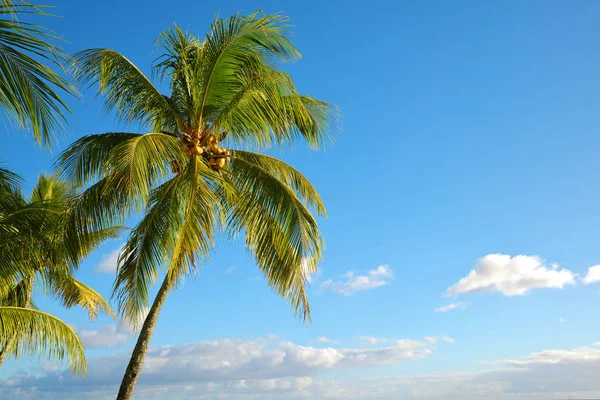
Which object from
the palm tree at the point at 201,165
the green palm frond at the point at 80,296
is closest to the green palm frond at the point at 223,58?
the palm tree at the point at 201,165

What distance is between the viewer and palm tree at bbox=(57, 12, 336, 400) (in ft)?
29.4

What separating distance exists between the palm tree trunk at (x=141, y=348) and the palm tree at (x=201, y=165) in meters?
0.02

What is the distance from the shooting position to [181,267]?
28.9 feet

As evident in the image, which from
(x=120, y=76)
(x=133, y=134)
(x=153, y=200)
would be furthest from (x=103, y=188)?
(x=120, y=76)

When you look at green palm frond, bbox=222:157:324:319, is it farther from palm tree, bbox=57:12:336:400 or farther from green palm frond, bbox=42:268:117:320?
green palm frond, bbox=42:268:117:320

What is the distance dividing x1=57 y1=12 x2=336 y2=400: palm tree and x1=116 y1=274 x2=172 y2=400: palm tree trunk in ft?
0.05

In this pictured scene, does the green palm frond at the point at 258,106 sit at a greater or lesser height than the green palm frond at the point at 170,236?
greater

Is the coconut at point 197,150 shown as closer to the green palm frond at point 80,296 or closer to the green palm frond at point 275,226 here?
the green palm frond at point 275,226

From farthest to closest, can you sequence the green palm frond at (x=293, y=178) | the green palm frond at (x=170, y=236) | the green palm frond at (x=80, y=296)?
the green palm frond at (x=80, y=296)
the green palm frond at (x=293, y=178)
the green palm frond at (x=170, y=236)

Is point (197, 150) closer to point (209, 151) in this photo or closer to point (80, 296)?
point (209, 151)

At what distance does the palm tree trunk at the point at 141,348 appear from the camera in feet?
30.6

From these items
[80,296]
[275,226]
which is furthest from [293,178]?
[80,296]

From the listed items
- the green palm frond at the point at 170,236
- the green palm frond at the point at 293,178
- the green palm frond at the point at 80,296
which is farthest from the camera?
the green palm frond at the point at 80,296

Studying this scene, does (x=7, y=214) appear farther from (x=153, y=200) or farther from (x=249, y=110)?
(x=249, y=110)
